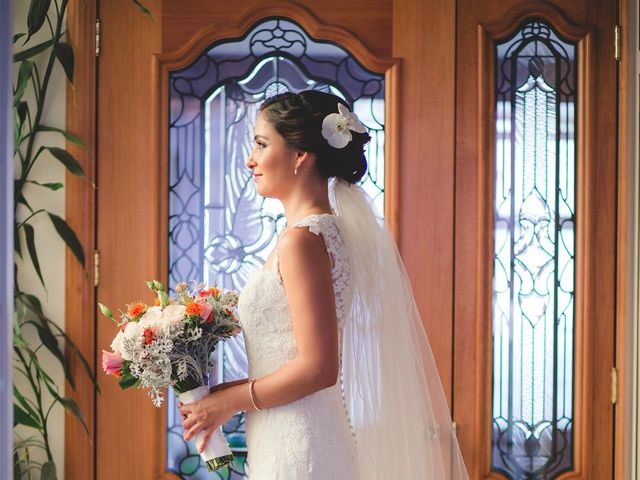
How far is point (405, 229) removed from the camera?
2.61 metres

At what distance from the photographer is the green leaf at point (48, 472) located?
98.5 inches

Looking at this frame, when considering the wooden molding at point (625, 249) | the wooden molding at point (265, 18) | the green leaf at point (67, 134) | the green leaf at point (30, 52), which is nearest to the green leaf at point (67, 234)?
the green leaf at point (67, 134)

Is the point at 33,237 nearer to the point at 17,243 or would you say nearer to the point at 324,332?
the point at 17,243

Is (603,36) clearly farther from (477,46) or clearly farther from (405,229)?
(405,229)

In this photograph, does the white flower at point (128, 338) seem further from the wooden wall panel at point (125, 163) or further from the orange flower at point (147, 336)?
the wooden wall panel at point (125, 163)

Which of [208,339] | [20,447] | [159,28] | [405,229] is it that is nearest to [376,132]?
[405,229]

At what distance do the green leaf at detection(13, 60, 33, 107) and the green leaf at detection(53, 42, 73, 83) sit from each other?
9 cm

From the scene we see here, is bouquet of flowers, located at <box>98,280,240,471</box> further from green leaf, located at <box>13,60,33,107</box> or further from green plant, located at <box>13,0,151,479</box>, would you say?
green leaf, located at <box>13,60,33,107</box>

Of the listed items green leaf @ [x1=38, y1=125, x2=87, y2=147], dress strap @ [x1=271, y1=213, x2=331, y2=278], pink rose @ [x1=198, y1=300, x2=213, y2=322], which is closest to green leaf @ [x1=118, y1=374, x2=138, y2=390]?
pink rose @ [x1=198, y1=300, x2=213, y2=322]

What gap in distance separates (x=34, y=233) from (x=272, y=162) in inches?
42.2

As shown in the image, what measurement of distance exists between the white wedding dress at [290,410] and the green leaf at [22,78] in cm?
112

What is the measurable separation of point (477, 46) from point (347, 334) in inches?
46.2

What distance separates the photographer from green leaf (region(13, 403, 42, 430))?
8.13 feet

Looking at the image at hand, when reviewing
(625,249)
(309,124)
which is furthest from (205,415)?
(625,249)
